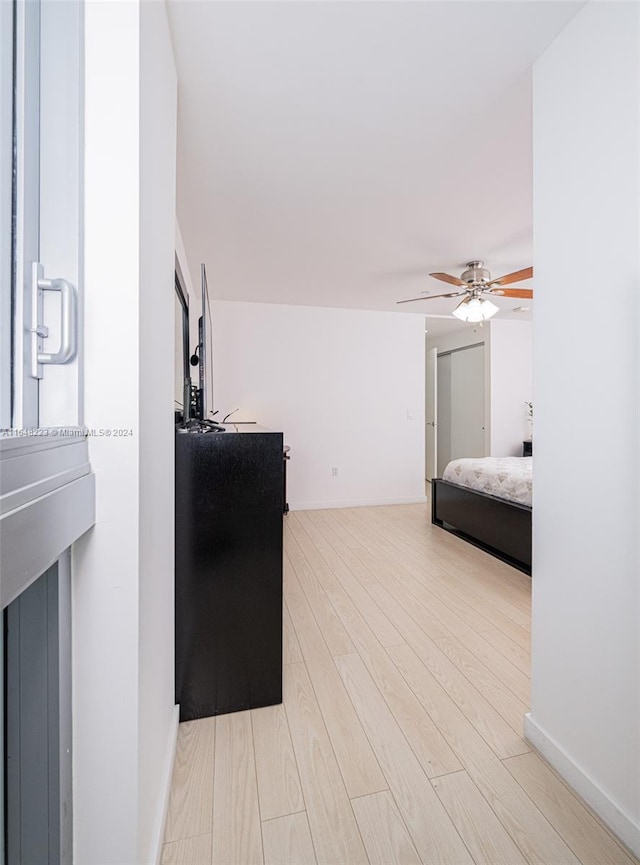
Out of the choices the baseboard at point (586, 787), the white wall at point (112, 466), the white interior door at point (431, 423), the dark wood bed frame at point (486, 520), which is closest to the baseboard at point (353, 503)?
the white interior door at point (431, 423)

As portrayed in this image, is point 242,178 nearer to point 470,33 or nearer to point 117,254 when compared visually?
point 470,33

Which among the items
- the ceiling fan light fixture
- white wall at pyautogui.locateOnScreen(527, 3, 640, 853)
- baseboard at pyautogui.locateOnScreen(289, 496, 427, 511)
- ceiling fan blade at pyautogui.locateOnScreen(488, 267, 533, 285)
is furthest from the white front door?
baseboard at pyautogui.locateOnScreen(289, 496, 427, 511)

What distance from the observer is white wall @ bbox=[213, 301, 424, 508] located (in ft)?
14.7

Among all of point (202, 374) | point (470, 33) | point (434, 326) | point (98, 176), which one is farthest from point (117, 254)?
point (434, 326)

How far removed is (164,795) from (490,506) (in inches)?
106

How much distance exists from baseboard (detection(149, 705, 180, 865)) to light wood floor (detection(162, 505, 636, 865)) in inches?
1.4

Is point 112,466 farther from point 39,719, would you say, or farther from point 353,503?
point 353,503

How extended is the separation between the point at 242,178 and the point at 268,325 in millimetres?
2438

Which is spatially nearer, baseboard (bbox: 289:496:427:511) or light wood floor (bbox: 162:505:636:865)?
light wood floor (bbox: 162:505:636:865)

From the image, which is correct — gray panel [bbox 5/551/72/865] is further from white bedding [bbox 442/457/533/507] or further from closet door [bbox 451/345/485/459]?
closet door [bbox 451/345/485/459]

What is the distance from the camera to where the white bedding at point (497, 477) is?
2.89 metres

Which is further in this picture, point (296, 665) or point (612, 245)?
point (296, 665)

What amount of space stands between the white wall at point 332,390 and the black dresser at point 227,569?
10.1ft

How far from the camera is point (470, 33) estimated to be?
128cm
